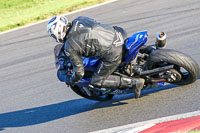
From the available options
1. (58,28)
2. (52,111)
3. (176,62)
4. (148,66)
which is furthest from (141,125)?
(52,111)

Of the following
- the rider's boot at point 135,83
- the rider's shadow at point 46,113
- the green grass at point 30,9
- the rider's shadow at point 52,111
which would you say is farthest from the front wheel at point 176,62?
the green grass at point 30,9

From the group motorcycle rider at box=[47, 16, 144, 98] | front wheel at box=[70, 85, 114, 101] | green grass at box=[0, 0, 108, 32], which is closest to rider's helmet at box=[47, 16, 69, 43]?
motorcycle rider at box=[47, 16, 144, 98]

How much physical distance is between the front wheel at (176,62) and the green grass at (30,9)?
346 inches

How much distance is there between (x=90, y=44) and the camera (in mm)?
5293

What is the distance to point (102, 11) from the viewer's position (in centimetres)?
1277

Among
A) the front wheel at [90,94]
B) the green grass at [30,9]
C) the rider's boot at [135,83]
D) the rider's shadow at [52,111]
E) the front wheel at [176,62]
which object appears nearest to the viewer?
the front wheel at [176,62]

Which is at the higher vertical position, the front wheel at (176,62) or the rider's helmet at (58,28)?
the rider's helmet at (58,28)

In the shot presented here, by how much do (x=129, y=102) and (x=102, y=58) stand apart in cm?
104

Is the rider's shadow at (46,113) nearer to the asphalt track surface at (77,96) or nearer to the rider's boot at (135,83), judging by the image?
the asphalt track surface at (77,96)

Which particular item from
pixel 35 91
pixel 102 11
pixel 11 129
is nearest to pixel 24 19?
pixel 102 11

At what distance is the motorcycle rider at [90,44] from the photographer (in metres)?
5.26

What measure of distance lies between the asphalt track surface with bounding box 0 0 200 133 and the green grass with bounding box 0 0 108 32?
3.72ft

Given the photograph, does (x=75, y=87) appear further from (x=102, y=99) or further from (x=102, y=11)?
(x=102, y=11)

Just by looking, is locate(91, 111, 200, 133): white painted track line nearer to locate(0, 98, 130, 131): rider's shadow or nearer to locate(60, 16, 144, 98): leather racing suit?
locate(60, 16, 144, 98): leather racing suit
